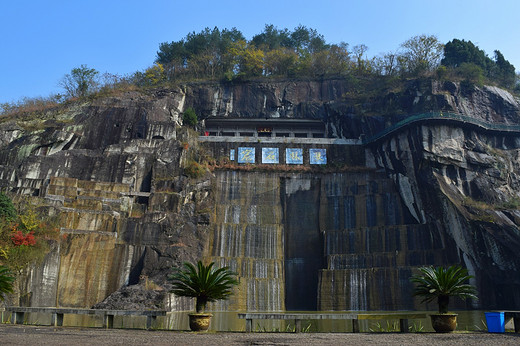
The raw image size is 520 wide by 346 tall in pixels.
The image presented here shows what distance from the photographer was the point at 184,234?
44.9m

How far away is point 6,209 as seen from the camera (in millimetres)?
37188

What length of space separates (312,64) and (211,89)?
15.3 meters

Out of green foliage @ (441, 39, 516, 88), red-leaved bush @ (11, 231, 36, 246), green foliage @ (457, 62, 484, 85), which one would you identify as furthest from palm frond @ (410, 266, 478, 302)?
green foliage @ (441, 39, 516, 88)

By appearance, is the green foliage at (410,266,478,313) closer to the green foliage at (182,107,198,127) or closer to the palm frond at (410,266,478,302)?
the palm frond at (410,266,478,302)

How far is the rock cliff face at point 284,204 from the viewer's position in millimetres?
40688

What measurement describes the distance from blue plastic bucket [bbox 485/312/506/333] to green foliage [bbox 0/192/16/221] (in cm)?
3326

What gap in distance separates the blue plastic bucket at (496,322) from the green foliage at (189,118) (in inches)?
1939

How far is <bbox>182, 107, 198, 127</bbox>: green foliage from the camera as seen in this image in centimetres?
6366

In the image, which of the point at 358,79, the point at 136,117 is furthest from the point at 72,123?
the point at 358,79

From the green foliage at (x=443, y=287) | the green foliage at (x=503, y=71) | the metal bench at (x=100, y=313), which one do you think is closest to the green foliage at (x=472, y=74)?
the green foliage at (x=503, y=71)

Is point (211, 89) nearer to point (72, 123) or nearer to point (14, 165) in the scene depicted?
point (72, 123)

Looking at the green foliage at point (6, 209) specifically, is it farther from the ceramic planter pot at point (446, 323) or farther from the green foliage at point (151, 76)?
the green foliage at point (151, 76)

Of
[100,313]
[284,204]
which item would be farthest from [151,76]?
[100,313]

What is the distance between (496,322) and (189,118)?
49.9 m
